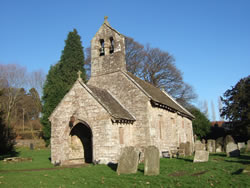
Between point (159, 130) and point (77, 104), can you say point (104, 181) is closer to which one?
point (77, 104)

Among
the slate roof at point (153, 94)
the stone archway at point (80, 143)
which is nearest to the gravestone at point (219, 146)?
the slate roof at point (153, 94)

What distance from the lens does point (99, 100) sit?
48.5 ft

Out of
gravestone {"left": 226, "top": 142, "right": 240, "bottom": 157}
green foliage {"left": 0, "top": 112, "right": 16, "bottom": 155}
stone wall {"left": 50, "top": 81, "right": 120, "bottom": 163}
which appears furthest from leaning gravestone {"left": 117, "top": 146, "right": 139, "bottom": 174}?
green foliage {"left": 0, "top": 112, "right": 16, "bottom": 155}

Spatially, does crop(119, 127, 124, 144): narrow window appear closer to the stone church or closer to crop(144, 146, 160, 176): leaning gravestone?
the stone church

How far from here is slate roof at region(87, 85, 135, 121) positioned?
14586 mm

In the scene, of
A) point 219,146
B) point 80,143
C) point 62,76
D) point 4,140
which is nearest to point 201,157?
point 80,143

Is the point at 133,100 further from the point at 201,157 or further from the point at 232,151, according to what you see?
the point at 232,151

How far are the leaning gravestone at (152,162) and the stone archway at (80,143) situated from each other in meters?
8.02

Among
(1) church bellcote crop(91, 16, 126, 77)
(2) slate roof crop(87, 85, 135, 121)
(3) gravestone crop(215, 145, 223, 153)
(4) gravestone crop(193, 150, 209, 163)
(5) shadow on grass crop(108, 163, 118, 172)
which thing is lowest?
(3) gravestone crop(215, 145, 223, 153)

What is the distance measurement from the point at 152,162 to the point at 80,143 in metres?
9.43

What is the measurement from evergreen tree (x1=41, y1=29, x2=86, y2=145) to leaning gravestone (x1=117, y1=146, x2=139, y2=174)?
70.4ft

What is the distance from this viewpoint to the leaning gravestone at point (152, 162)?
377 inches

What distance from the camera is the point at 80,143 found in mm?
17797

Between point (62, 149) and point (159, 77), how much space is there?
22.4 meters
